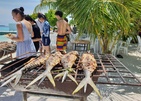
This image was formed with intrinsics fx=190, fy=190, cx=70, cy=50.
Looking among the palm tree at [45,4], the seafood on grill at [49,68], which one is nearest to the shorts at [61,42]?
the palm tree at [45,4]

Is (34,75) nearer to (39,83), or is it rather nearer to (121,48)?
(39,83)

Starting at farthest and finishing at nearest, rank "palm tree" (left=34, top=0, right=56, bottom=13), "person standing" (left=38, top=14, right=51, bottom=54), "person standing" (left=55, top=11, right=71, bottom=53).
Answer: "palm tree" (left=34, top=0, right=56, bottom=13) → "person standing" (left=38, top=14, right=51, bottom=54) → "person standing" (left=55, top=11, right=71, bottom=53)

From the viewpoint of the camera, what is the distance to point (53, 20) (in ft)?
55.2

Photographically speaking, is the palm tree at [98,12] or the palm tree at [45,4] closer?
the palm tree at [98,12]

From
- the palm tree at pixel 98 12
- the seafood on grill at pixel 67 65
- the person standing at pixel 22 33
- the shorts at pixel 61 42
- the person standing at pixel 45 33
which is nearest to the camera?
the seafood on grill at pixel 67 65

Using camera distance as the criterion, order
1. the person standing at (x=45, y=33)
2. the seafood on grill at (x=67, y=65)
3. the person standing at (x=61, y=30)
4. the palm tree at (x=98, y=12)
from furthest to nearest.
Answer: the person standing at (x=45, y=33) < the person standing at (x=61, y=30) < the palm tree at (x=98, y=12) < the seafood on grill at (x=67, y=65)

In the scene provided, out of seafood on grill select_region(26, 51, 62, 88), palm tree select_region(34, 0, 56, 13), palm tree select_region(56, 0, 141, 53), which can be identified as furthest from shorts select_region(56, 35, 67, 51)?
seafood on grill select_region(26, 51, 62, 88)

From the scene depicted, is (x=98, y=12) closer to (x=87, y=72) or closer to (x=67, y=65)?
(x=67, y=65)

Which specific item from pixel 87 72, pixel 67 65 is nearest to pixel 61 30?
pixel 67 65

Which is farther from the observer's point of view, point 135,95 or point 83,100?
point 135,95

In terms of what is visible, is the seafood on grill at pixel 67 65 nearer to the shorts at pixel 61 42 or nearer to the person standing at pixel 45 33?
the shorts at pixel 61 42

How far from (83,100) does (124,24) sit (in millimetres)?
2302

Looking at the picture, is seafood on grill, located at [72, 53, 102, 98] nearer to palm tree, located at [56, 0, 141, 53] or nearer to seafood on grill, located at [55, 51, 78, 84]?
seafood on grill, located at [55, 51, 78, 84]

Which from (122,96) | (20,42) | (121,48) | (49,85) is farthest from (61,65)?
(121,48)
